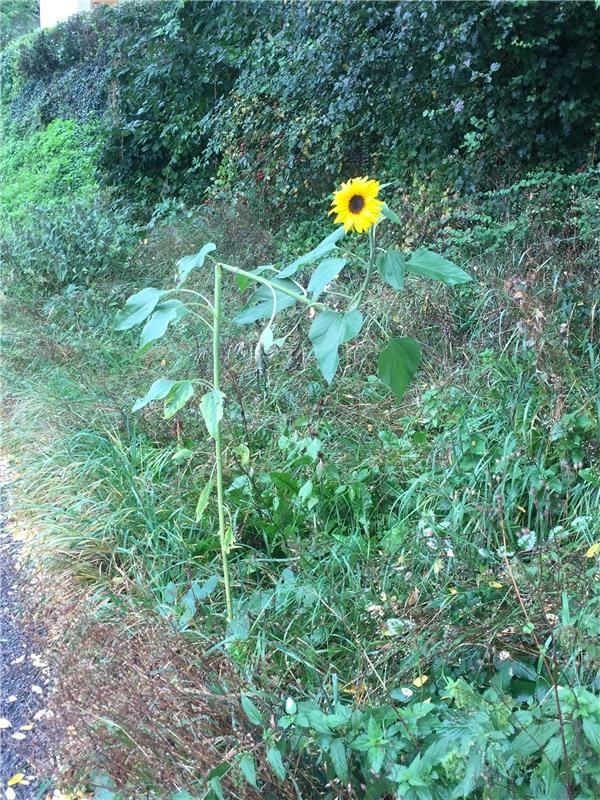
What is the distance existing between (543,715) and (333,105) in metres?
6.03

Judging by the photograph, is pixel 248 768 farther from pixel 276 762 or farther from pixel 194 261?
pixel 194 261

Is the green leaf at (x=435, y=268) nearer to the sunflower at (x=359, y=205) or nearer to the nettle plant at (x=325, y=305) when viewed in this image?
the nettle plant at (x=325, y=305)

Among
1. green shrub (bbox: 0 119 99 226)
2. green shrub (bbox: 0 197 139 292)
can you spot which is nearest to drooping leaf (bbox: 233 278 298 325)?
green shrub (bbox: 0 197 139 292)

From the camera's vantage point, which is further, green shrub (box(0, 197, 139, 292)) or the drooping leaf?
green shrub (box(0, 197, 139, 292))

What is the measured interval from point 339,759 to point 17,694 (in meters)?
1.32

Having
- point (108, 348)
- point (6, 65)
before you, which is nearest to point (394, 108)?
point (108, 348)

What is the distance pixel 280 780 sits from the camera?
179 centimetres

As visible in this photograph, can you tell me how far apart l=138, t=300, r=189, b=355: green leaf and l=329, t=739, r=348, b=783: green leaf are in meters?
1.04

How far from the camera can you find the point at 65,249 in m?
6.90

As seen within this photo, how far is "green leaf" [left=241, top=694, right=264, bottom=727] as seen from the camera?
182cm

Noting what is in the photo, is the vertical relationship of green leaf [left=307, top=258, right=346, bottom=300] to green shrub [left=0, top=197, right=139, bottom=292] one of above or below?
above

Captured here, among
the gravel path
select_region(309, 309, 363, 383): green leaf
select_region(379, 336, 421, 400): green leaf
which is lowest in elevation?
the gravel path

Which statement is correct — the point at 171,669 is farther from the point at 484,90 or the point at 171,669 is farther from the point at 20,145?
the point at 20,145

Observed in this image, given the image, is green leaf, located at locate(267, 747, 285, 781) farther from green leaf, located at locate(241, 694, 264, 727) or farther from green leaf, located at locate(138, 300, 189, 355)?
green leaf, located at locate(138, 300, 189, 355)
